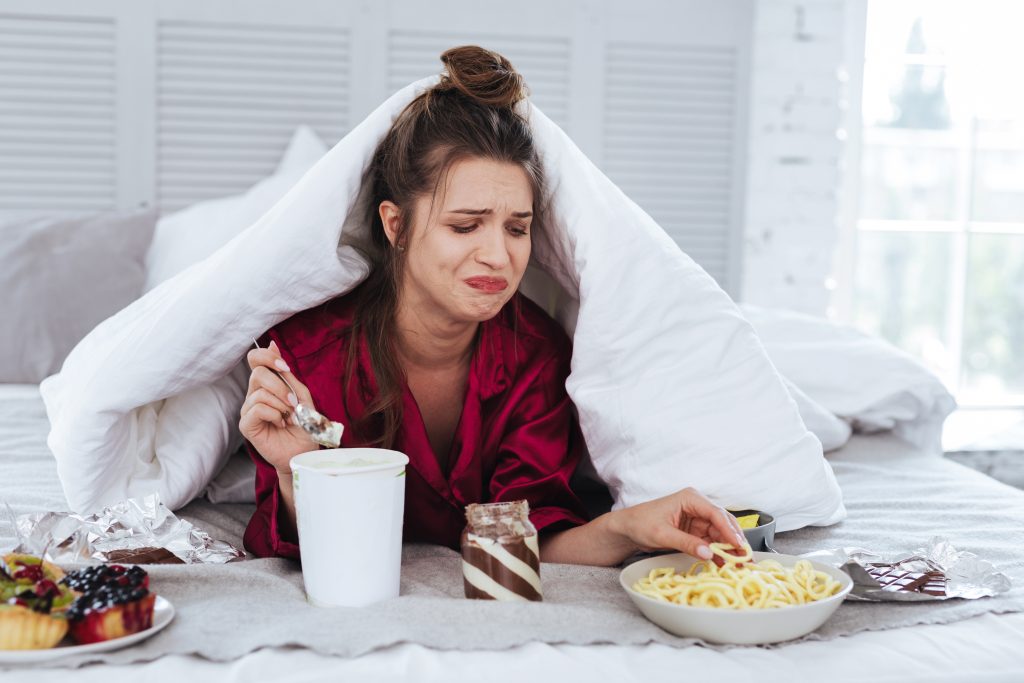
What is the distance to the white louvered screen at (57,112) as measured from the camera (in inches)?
114

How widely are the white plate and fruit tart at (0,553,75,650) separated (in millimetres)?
11

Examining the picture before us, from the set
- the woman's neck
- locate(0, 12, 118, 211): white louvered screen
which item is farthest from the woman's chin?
locate(0, 12, 118, 211): white louvered screen

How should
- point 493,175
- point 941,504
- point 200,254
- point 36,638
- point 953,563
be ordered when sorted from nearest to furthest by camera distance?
1. point 36,638
2. point 953,563
3. point 493,175
4. point 941,504
5. point 200,254

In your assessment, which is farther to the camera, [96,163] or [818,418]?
[96,163]

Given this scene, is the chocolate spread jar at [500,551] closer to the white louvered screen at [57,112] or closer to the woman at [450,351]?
the woman at [450,351]

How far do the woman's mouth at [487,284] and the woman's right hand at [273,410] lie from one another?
10.1 inches

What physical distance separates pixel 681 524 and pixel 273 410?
1.62ft

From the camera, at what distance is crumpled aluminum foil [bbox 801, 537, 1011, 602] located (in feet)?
3.66

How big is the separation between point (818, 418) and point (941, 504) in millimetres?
319

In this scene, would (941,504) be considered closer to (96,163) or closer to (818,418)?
(818,418)

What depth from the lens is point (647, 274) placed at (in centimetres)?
136

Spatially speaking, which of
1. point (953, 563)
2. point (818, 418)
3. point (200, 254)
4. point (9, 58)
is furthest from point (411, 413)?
point (9, 58)

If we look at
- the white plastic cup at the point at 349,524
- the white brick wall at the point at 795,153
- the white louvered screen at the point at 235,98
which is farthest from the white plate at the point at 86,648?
the white brick wall at the point at 795,153

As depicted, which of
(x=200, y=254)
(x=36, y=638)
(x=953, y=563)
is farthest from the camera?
(x=200, y=254)
